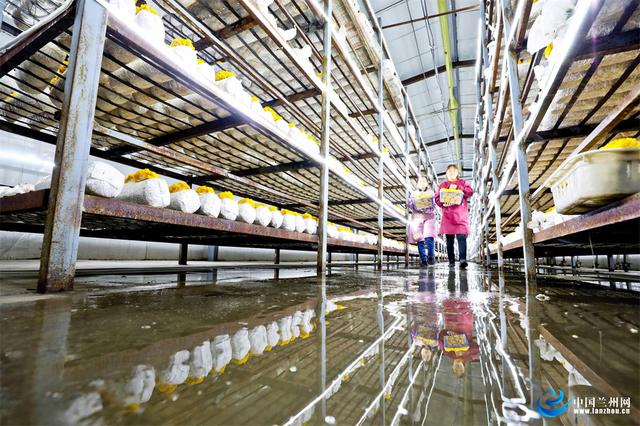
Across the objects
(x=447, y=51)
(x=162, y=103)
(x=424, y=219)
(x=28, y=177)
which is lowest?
(x=424, y=219)

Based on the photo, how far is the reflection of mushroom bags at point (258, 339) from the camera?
58 cm

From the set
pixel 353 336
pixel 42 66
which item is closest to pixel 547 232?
pixel 353 336

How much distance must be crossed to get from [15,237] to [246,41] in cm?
357

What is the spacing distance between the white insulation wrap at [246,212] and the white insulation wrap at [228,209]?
0.10 m

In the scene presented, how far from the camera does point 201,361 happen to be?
511 millimetres

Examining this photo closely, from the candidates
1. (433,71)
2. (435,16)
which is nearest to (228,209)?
(435,16)

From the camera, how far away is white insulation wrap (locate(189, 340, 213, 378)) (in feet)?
1.52

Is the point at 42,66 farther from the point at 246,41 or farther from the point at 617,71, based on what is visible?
the point at 617,71

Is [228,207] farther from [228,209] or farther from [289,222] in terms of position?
[289,222]

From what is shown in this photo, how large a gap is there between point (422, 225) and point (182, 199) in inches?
202

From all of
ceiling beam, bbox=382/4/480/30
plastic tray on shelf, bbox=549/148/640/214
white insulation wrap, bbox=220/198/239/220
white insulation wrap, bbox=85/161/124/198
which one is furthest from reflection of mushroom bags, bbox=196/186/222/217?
ceiling beam, bbox=382/4/480/30

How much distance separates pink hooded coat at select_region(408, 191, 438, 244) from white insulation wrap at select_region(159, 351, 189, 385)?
5598mm

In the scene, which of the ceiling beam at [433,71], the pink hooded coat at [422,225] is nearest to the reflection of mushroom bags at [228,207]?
the pink hooded coat at [422,225]

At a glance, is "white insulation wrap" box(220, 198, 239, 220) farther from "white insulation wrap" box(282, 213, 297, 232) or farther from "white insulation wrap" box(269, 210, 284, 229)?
"white insulation wrap" box(282, 213, 297, 232)
